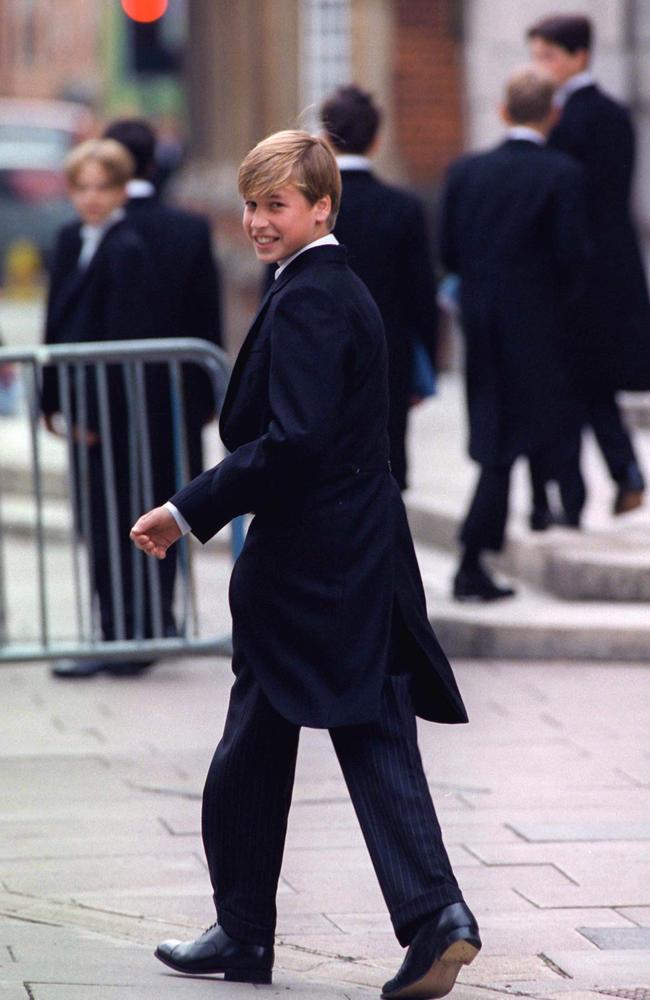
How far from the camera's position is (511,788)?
5.89 metres

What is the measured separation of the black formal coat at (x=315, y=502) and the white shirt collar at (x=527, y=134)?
3721mm

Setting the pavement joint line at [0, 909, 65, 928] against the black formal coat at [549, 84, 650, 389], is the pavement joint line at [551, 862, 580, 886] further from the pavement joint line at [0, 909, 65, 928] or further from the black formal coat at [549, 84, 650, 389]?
the black formal coat at [549, 84, 650, 389]

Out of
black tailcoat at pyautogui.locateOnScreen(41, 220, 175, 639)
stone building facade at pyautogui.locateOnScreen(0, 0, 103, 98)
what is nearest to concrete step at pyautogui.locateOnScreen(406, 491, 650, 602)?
black tailcoat at pyautogui.locateOnScreen(41, 220, 175, 639)

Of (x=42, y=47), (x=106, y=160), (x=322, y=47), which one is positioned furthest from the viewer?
(x=42, y=47)

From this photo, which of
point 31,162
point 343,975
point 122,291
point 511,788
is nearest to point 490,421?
point 122,291

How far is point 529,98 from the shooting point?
7.67 m

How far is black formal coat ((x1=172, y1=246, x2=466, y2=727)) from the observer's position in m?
3.97

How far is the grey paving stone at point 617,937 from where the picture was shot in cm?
447

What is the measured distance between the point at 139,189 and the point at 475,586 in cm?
182

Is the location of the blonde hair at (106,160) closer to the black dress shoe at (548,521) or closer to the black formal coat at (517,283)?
the black formal coat at (517,283)

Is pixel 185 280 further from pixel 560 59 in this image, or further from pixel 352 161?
pixel 560 59

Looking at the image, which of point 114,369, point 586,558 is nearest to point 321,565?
point 114,369

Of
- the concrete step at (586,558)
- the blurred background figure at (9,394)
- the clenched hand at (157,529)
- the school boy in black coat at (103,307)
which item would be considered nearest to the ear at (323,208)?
the clenched hand at (157,529)

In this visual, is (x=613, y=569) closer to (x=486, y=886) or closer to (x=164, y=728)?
(x=164, y=728)
